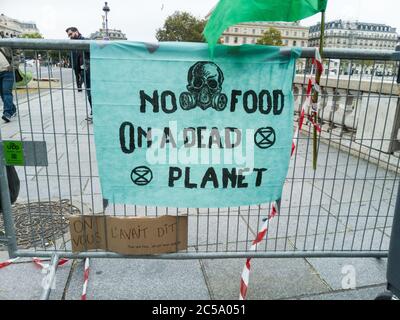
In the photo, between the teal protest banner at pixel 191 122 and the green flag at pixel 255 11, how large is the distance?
193mm

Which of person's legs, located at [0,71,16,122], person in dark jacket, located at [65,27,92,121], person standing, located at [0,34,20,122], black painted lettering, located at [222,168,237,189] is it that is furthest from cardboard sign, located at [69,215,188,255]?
person's legs, located at [0,71,16,122]

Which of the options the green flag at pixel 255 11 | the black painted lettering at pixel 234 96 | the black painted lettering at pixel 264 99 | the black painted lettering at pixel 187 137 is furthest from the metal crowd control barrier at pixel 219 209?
the black painted lettering at pixel 187 137

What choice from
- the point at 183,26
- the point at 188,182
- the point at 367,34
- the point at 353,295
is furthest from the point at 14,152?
the point at 367,34

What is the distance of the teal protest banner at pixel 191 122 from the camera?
2188mm

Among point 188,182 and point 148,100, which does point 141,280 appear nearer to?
point 188,182

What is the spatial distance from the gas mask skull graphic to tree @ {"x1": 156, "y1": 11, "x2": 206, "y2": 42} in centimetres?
5846

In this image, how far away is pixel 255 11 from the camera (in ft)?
6.32

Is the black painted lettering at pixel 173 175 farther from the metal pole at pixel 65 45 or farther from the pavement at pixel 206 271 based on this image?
the metal pole at pixel 65 45

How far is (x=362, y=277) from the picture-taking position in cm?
278

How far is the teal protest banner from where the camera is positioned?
2188 mm

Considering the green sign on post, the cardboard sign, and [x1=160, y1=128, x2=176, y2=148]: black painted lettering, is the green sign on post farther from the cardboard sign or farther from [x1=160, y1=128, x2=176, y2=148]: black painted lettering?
[x1=160, y1=128, x2=176, y2=148]: black painted lettering

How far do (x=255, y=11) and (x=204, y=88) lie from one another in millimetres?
574
